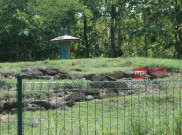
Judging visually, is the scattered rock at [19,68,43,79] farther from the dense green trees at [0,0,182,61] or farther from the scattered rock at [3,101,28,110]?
the dense green trees at [0,0,182,61]

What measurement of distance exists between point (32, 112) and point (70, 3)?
44.9ft

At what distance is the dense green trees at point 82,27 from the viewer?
403 inches

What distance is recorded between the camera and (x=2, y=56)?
18.8m

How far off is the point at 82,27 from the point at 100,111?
60.7 feet

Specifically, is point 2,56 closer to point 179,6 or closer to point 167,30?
point 167,30

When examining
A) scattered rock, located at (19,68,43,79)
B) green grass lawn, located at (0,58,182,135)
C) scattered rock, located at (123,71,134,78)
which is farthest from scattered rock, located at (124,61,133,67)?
scattered rock, located at (19,68,43,79)

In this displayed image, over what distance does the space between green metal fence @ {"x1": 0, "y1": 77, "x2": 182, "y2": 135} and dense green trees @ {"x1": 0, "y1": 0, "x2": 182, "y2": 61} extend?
2261 millimetres

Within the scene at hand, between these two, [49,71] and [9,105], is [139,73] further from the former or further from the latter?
[9,105]

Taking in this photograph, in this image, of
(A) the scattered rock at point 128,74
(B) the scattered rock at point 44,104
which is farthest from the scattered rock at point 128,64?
(B) the scattered rock at point 44,104

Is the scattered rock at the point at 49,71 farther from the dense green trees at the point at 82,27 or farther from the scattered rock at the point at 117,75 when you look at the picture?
the dense green trees at the point at 82,27

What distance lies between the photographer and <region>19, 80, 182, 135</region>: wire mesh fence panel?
17.3 feet

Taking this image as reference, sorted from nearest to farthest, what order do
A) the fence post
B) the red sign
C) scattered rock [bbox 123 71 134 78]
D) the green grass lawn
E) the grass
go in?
the fence post, the green grass lawn, scattered rock [bbox 123 71 134 78], the red sign, the grass

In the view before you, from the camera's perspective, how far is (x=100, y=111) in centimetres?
747

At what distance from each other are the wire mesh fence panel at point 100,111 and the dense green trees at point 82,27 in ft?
7.19
